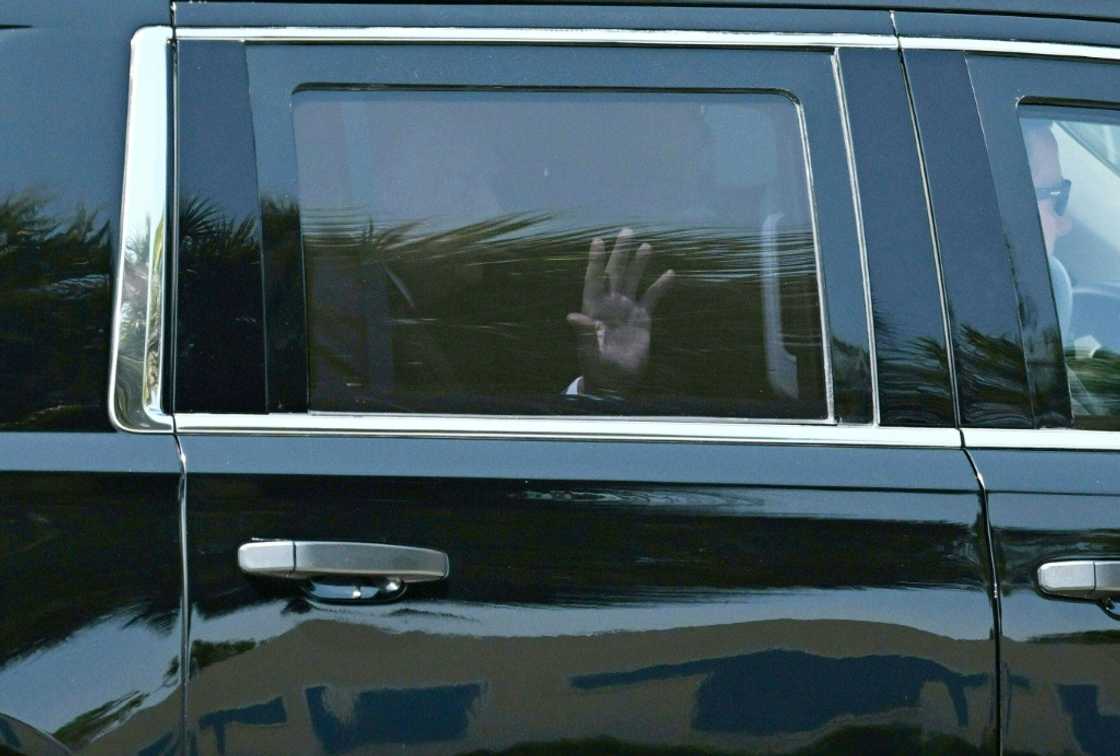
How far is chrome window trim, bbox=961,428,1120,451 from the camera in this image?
1933 mm

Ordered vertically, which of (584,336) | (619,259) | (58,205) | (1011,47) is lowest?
(584,336)

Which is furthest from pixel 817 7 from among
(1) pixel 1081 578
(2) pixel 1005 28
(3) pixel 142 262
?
(3) pixel 142 262

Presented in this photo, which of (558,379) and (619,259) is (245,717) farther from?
(619,259)

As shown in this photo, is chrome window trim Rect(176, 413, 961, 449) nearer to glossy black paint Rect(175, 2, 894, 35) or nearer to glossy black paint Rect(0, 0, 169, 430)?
glossy black paint Rect(0, 0, 169, 430)

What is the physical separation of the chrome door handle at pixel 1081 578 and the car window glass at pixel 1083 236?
216 millimetres

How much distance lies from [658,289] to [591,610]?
469 mm

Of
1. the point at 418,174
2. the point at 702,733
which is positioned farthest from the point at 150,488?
the point at 702,733

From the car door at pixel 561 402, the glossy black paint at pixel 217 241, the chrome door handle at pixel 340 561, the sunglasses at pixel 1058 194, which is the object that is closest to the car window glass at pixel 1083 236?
the sunglasses at pixel 1058 194

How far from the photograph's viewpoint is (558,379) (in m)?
1.92

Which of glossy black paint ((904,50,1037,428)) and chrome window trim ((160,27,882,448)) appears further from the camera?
glossy black paint ((904,50,1037,428))

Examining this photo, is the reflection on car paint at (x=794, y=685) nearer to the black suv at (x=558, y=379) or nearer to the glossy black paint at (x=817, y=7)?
the black suv at (x=558, y=379)

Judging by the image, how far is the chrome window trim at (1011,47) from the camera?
2.04 m

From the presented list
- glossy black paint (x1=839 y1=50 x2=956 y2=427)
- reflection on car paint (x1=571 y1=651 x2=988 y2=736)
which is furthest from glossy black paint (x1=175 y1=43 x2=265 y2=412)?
glossy black paint (x1=839 y1=50 x2=956 y2=427)

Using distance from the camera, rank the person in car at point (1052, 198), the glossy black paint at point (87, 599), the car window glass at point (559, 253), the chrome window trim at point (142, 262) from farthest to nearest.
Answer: the person in car at point (1052, 198)
the car window glass at point (559, 253)
the chrome window trim at point (142, 262)
the glossy black paint at point (87, 599)
